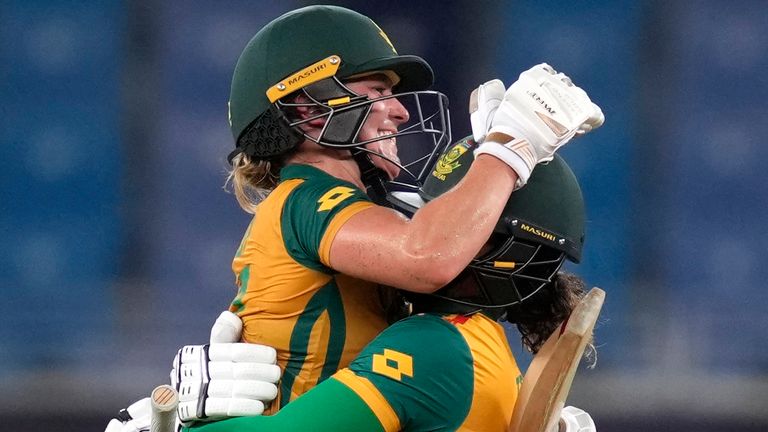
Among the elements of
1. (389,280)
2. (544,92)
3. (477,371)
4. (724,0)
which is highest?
(724,0)

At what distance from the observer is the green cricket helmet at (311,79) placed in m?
2.56

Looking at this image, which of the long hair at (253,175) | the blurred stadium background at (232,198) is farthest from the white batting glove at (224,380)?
the blurred stadium background at (232,198)

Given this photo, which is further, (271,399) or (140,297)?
(140,297)

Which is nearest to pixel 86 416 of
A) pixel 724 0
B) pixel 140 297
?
pixel 140 297

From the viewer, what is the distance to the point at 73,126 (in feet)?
15.9

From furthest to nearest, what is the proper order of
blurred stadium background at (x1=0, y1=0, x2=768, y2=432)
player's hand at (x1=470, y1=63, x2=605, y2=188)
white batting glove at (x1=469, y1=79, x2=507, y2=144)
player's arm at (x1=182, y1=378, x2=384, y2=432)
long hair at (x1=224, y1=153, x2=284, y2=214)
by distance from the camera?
blurred stadium background at (x1=0, y1=0, x2=768, y2=432) → long hair at (x1=224, y1=153, x2=284, y2=214) → white batting glove at (x1=469, y1=79, x2=507, y2=144) → player's hand at (x1=470, y1=63, x2=605, y2=188) → player's arm at (x1=182, y1=378, x2=384, y2=432)

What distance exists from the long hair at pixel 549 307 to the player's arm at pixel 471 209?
35 cm

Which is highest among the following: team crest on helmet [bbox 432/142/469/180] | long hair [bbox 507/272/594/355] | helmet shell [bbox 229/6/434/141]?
helmet shell [bbox 229/6/434/141]

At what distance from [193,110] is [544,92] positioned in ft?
9.22

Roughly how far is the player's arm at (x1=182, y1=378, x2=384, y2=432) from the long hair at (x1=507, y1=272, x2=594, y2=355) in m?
0.52

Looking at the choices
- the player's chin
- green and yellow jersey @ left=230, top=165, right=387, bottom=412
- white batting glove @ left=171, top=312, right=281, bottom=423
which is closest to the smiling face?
the player's chin

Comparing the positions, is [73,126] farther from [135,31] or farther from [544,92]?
[544,92]

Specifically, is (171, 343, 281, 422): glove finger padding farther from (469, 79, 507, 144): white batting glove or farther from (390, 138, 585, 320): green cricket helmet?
(469, 79, 507, 144): white batting glove

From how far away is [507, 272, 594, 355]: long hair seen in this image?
254 cm
